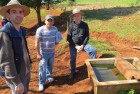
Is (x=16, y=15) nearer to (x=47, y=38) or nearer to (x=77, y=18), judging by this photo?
(x=47, y=38)

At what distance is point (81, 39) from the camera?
7109 mm

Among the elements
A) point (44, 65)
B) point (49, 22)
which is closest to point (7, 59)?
point (49, 22)

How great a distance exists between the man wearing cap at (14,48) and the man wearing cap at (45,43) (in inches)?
98.6

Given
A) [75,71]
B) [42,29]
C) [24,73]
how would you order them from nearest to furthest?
1. [24,73]
2. [42,29]
3. [75,71]

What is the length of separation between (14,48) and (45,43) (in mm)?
2969

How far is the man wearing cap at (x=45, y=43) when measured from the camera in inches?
258

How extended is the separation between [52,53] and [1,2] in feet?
35.0

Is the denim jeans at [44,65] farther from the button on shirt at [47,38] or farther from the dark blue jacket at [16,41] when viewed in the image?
the dark blue jacket at [16,41]

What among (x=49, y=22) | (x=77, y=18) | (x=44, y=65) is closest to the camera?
(x=49, y=22)

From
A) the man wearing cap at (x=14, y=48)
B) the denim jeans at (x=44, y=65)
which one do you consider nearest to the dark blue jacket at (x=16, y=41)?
the man wearing cap at (x=14, y=48)

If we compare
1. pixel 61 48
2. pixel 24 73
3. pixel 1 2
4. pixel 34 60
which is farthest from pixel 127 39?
pixel 1 2

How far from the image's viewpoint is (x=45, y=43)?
6.69m

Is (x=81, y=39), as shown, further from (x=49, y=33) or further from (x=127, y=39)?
(x=127, y=39)

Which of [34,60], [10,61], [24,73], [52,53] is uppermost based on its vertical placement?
[10,61]
